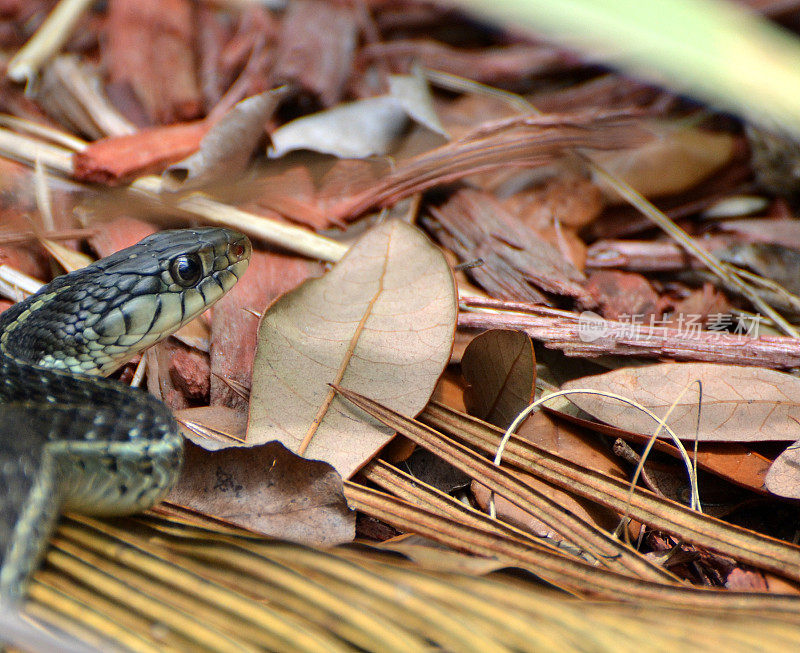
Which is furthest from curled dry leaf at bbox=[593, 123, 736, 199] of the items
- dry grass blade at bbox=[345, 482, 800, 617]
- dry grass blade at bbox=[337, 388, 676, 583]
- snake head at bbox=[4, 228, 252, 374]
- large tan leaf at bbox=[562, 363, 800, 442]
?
dry grass blade at bbox=[345, 482, 800, 617]

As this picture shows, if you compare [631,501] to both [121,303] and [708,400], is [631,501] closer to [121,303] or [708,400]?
[708,400]

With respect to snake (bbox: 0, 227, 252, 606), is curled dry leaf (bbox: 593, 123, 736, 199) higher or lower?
higher

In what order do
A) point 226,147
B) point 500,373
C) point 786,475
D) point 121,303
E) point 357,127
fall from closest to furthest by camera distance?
→ 1. point 786,475
2. point 500,373
3. point 121,303
4. point 226,147
5. point 357,127

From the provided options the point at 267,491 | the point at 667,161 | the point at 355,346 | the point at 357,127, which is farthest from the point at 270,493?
the point at 667,161

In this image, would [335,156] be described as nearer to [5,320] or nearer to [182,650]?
[5,320]

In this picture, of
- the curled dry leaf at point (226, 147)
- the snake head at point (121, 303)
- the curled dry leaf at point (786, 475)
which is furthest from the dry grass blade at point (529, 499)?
the curled dry leaf at point (226, 147)

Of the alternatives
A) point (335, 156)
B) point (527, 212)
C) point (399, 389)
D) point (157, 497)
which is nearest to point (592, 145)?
point (527, 212)

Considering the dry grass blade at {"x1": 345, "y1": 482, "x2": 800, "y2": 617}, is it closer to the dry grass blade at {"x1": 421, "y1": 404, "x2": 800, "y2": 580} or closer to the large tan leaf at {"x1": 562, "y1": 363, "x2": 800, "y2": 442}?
the dry grass blade at {"x1": 421, "y1": 404, "x2": 800, "y2": 580}
